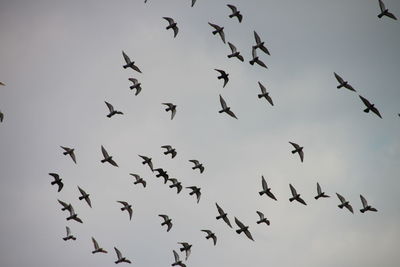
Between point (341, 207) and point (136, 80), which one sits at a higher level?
point (136, 80)

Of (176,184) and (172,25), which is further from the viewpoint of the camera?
(176,184)

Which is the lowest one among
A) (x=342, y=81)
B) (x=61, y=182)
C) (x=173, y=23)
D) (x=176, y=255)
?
→ (x=176, y=255)

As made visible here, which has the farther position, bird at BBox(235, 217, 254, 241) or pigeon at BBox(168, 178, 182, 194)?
pigeon at BBox(168, 178, 182, 194)

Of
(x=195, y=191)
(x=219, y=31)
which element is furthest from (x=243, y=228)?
(x=219, y=31)

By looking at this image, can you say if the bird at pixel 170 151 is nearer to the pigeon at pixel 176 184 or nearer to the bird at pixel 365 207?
the pigeon at pixel 176 184

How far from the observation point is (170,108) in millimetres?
97250

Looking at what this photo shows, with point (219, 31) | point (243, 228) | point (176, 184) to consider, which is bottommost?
point (243, 228)

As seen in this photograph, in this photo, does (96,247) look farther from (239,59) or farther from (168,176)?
(239,59)

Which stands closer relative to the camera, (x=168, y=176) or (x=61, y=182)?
(x=61, y=182)

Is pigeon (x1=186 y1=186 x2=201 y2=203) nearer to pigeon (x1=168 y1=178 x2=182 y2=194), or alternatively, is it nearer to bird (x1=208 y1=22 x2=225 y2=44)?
pigeon (x1=168 y1=178 x2=182 y2=194)

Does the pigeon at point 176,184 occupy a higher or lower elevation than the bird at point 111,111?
lower

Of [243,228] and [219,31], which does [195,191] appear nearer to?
[243,228]

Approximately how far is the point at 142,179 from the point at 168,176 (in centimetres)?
312

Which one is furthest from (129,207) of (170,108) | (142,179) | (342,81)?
(342,81)
